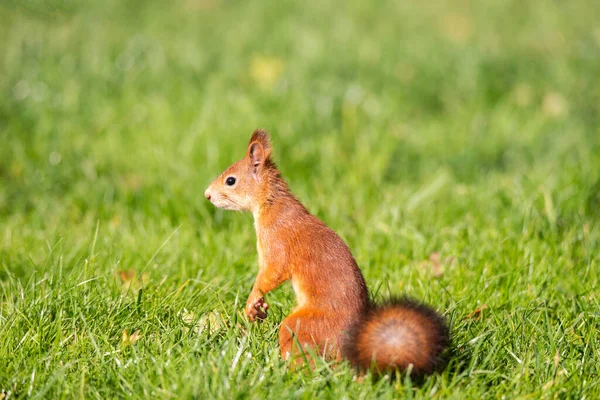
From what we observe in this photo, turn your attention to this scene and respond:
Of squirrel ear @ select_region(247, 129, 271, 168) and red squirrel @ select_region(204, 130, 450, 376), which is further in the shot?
squirrel ear @ select_region(247, 129, 271, 168)

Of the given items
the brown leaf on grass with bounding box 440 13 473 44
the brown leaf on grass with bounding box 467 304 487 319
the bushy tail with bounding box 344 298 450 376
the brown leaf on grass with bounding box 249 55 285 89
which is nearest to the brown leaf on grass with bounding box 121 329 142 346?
the bushy tail with bounding box 344 298 450 376

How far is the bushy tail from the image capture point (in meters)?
2.32

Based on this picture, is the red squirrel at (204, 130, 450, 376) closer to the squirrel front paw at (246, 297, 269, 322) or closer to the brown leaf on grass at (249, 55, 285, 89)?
the squirrel front paw at (246, 297, 269, 322)

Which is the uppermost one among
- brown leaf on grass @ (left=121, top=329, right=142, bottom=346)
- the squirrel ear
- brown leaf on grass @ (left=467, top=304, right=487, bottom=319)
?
the squirrel ear

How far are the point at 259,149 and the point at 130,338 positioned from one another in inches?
34.4

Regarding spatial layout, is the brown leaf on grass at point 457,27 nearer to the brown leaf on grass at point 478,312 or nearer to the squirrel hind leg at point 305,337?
the brown leaf on grass at point 478,312

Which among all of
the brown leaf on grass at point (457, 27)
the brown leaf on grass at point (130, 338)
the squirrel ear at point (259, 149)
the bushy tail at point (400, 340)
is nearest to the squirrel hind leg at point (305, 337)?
the bushy tail at point (400, 340)

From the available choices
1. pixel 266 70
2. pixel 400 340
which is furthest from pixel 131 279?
pixel 266 70

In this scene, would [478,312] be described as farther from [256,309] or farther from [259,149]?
[259,149]

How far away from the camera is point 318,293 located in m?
2.59

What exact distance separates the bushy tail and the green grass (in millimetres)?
73

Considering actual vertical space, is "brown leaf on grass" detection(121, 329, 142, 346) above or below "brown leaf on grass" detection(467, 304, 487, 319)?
above

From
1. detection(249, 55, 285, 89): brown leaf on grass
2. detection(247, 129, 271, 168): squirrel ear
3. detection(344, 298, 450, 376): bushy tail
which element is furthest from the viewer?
detection(249, 55, 285, 89): brown leaf on grass

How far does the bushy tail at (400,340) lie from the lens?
2.32 metres
